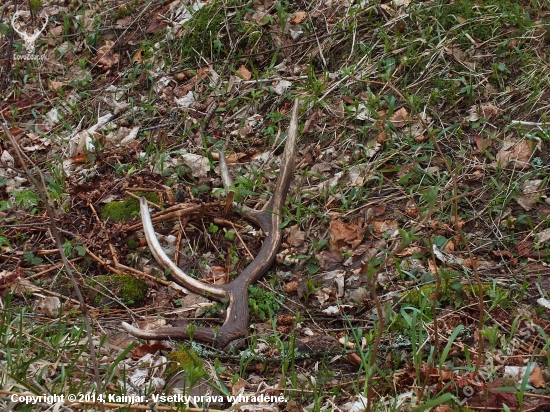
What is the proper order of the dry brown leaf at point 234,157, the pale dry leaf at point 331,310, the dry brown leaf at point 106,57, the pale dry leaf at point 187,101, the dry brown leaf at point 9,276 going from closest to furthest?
1. the pale dry leaf at point 331,310
2. the dry brown leaf at point 9,276
3. the dry brown leaf at point 234,157
4. the pale dry leaf at point 187,101
5. the dry brown leaf at point 106,57

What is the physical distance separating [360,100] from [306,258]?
5.03 ft

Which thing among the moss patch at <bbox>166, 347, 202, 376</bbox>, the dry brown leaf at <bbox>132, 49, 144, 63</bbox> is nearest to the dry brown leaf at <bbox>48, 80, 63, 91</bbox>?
the dry brown leaf at <bbox>132, 49, 144, 63</bbox>

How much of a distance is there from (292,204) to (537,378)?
1.98m

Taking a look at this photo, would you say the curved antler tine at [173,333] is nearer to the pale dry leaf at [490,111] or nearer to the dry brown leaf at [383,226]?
the dry brown leaf at [383,226]

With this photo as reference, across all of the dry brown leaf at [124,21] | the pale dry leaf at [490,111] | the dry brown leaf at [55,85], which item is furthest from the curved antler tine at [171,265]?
the dry brown leaf at [124,21]

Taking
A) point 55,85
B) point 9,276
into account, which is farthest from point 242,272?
point 55,85

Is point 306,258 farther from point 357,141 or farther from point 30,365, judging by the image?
point 30,365

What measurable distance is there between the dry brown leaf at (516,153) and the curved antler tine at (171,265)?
1987mm

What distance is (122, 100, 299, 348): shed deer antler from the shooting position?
10.3 ft

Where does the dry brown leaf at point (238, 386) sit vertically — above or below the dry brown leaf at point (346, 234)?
above

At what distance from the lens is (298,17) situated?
17.8 feet

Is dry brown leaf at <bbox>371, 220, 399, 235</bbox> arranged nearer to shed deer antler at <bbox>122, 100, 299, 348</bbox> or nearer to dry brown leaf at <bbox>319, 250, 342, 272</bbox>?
dry brown leaf at <bbox>319, 250, 342, 272</bbox>

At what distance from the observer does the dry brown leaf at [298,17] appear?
5395mm

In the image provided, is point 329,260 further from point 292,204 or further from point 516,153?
point 516,153
